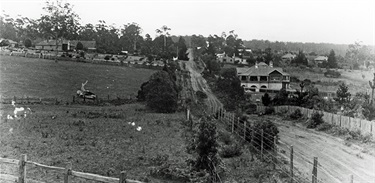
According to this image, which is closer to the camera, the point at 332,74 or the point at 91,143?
the point at 91,143

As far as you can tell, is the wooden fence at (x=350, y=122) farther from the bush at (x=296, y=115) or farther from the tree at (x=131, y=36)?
the tree at (x=131, y=36)

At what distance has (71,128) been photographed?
23.8 metres

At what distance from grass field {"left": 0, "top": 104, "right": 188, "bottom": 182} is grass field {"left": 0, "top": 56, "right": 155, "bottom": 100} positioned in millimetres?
11065

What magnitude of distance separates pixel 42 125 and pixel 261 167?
600 inches

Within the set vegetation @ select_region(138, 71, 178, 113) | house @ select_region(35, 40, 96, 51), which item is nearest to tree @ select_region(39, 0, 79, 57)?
house @ select_region(35, 40, 96, 51)

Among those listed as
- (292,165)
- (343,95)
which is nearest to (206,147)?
(292,165)

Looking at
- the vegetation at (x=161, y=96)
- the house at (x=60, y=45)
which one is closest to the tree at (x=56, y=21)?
the house at (x=60, y=45)

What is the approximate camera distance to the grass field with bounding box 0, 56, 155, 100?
40.7 metres

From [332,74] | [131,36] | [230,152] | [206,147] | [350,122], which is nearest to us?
[206,147]

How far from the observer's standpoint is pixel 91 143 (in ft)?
64.4

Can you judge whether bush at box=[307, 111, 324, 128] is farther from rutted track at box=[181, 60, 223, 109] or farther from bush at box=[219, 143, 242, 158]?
bush at box=[219, 143, 242, 158]

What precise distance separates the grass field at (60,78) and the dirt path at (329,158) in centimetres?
2595

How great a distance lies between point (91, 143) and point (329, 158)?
580 inches

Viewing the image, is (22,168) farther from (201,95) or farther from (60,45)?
(60,45)
